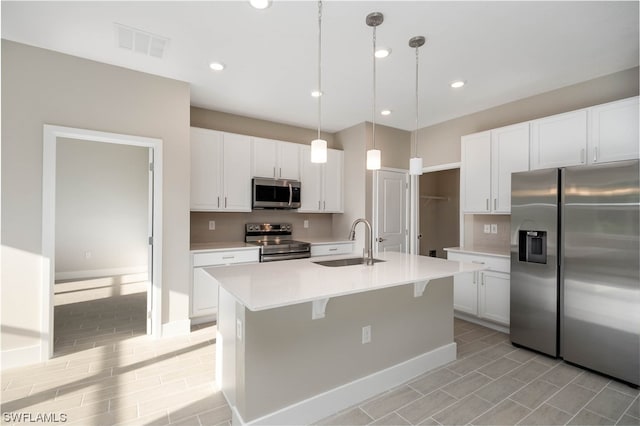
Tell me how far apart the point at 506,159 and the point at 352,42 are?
2289 millimetres

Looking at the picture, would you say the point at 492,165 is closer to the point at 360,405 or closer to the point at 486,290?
the point at 486,290

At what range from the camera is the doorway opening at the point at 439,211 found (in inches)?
239

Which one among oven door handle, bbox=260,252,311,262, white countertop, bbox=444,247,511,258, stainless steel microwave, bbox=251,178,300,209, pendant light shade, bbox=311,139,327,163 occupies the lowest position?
oven door handle, bbox=260,252,311,262

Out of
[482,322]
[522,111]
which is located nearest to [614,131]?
[522,111]

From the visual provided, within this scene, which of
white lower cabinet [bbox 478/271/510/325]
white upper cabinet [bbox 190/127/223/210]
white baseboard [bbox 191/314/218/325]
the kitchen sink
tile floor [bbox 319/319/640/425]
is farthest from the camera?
white upper cabinet [bbox 190/127/223/210]

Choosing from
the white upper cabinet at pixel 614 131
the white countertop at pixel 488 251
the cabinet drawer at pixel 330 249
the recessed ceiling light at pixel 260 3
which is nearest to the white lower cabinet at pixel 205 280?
the cabinet drawer at pixel 330 249

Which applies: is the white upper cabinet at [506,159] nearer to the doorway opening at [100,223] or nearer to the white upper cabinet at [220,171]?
the white upper cabinet at [220,171]

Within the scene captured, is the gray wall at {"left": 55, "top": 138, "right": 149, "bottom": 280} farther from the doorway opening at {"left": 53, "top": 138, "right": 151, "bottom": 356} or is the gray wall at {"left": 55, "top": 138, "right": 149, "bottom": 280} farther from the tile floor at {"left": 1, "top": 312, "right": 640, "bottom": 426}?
the tile floor at {"left": 1, "top": 312, "right": 640, "bottom": 426}

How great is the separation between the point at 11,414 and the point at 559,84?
17.8 ft

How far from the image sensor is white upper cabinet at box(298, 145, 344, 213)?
4664mm

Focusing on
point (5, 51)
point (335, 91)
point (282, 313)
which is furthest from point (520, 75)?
point (5, 51)

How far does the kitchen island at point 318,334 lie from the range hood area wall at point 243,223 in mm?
2109

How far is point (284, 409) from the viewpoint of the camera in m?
1.88

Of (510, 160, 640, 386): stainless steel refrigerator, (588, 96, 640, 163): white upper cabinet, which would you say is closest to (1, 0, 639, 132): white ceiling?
(588, 96, 640, 163): white upper cabinet
